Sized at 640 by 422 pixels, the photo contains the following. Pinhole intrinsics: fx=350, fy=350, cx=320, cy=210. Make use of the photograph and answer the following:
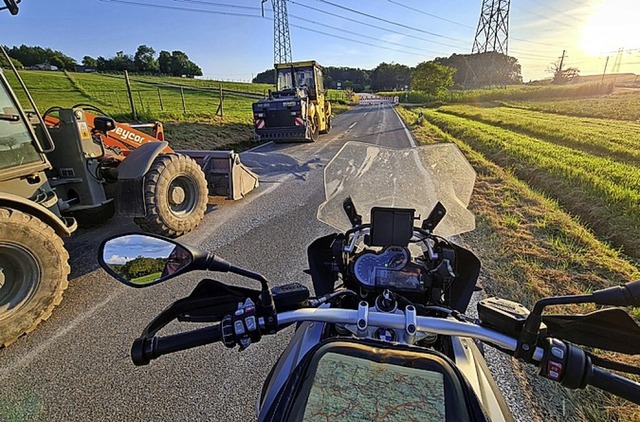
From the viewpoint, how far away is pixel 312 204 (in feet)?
20.0

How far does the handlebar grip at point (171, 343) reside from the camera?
1.10m

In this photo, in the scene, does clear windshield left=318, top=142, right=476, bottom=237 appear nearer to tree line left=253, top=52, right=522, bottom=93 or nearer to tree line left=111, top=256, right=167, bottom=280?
tree line left=111, top=256, right=167, bottom=280

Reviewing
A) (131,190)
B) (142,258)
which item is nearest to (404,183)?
(142,258)

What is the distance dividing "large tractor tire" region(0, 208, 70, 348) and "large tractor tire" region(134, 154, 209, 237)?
4.37 ft

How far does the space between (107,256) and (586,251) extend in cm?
482

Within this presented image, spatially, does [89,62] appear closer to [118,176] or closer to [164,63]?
[164,63]

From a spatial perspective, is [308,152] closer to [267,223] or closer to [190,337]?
[267,223]

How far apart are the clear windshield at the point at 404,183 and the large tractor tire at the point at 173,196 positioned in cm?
276

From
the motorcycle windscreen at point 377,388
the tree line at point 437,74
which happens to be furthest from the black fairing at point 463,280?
the tree line at point 437,74

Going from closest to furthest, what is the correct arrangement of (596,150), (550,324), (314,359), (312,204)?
(314,359) < (550,324) < (312,204) < (596,150)

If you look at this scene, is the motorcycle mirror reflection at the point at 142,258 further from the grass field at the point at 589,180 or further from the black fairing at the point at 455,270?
the grass field at the point at 589,180

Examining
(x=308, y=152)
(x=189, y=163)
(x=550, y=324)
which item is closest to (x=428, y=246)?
(x=550, y=324)

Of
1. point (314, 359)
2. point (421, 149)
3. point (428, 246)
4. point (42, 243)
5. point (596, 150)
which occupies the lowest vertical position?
point (596, 150)

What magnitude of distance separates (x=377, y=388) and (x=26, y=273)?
3283 millimetres
